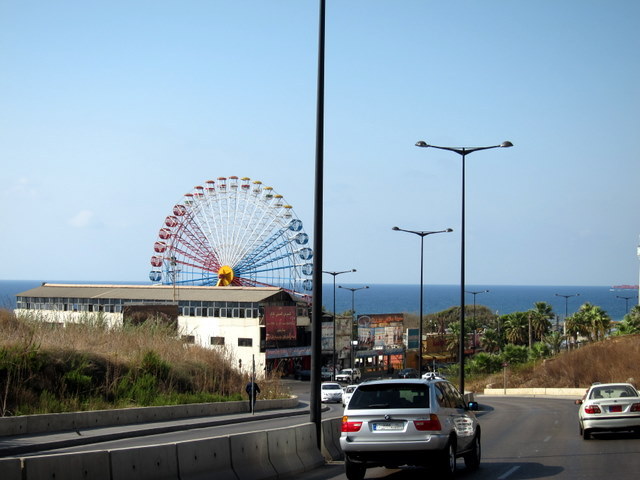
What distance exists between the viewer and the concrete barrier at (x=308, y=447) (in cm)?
1598

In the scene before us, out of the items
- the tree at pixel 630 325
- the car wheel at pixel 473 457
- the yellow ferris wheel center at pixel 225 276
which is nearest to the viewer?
the car wheel at pixel 473 457

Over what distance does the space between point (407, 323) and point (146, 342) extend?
101 m

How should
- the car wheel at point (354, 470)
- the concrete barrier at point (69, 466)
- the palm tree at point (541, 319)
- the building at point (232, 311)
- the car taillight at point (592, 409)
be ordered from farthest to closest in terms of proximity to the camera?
the palm tree at point (541, 319) → the building at point (232, 311) → the car taillight at point (592, 409) → the car wheel at point (354, 470) → the concrete barrier at point (69, 466)

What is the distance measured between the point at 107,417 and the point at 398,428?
18596mm

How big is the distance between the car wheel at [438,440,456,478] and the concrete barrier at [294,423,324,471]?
290 centimetres

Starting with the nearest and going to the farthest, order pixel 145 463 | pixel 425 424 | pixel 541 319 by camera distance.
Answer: pixel 145 463, pixel 425 424, pixel 541 319

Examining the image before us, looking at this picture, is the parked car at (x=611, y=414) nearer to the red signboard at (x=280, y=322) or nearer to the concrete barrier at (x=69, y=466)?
the concrete barrier at (x=69, y=466)

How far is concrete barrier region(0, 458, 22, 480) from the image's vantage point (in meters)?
8.77

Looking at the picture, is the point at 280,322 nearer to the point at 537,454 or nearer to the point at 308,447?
the point at 537,454

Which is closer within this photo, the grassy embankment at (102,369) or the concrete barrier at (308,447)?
the concrete barrier at (308,447)

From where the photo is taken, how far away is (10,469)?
8844 mm

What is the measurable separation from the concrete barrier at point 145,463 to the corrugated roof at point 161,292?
68.1m

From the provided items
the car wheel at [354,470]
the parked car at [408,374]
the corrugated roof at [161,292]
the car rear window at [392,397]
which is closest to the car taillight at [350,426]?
the car rear window at [392,397]

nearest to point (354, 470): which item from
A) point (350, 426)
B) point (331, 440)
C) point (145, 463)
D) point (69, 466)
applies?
point (350, 426)
